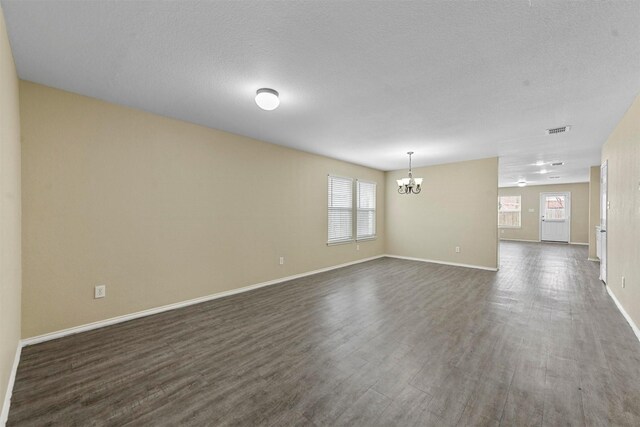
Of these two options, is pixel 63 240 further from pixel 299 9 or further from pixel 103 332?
pixel 299 9

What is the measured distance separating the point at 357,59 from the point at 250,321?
9.55 ft

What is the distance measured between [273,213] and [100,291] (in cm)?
257

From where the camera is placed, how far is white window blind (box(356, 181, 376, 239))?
22.0ft

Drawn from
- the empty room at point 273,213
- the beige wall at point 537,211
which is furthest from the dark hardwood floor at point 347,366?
the beige wall at point 537,211

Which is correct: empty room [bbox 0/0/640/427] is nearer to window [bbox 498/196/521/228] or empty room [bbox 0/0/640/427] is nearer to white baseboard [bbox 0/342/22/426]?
white baseboard [bbox 0/342/22/426]

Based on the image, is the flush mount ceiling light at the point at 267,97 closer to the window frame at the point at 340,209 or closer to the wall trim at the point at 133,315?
the wall trim at the point at 133,315

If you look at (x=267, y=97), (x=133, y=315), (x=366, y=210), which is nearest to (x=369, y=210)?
→ (x=366, y=210)

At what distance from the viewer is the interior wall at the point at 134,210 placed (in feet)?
8.59

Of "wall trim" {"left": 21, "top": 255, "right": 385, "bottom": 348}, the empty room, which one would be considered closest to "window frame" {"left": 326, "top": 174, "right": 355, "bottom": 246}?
the empty room

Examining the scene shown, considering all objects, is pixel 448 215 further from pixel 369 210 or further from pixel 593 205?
pixel 593 205

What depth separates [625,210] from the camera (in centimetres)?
324

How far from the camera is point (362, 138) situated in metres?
4.41

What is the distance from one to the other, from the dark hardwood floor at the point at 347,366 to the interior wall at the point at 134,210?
415mm

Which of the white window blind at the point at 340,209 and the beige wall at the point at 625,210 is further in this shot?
the white window blind at the point at 340,209
